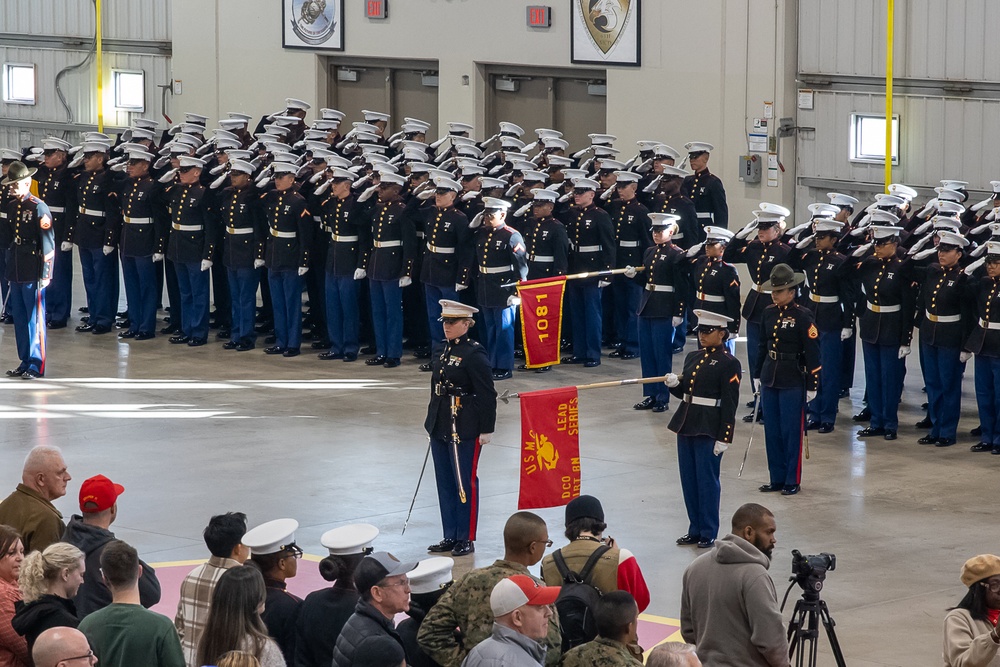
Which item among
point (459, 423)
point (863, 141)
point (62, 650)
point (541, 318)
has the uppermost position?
point (863, 141)

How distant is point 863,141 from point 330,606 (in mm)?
14697

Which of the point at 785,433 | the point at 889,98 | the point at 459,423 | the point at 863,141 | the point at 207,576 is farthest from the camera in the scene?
the point at 863,141

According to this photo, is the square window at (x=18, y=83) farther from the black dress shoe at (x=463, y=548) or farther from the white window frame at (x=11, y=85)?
the black dress shoe at (x=463, y=548)

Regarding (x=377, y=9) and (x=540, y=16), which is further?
(x=377, y=9)

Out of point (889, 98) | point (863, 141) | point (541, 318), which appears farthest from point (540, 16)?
point (541, 318)

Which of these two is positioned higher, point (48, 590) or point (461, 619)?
point (48, 590)

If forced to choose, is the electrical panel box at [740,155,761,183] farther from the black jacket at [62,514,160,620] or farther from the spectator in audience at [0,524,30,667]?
the spectator in audience at [0,524,30,667]

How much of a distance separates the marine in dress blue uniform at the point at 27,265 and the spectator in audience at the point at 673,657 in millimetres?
11786

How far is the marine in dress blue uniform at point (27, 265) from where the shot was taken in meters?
16.2

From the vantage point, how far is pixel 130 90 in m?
27.8

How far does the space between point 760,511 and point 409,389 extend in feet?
29.1

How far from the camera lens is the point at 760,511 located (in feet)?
23.9

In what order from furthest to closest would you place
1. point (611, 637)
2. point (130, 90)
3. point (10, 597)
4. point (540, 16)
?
point (130, 90), point (540, 16), point (10, 597), point (611, 637)

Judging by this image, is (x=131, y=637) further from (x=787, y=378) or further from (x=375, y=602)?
(x=787, y=378)
